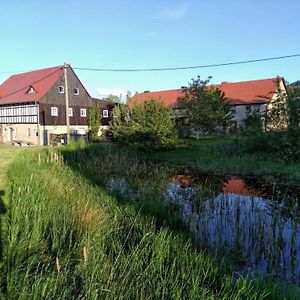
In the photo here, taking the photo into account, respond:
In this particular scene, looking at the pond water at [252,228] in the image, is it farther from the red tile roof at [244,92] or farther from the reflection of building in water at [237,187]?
the red tile roof at [244,92]

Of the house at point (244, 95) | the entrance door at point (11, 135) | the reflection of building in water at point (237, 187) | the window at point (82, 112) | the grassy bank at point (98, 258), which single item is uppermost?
the house at point (244, 95)

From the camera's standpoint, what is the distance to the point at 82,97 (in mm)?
45000

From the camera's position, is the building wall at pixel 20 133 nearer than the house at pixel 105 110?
Yes

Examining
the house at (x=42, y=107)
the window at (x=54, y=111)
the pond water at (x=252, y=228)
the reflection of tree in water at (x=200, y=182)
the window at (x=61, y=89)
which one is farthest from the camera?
the window at (x=61, y=89)

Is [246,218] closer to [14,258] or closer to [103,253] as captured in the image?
[103,253]

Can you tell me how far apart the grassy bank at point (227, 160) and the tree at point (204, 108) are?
5.41 meters

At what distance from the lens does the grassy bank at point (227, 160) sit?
18297 mm

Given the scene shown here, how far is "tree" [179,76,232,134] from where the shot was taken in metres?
33.4

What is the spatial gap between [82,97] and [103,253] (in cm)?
4158

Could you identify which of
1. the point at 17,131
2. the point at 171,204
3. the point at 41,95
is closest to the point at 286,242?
the point at 171,204

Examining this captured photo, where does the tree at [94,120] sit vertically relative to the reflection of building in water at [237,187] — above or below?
above

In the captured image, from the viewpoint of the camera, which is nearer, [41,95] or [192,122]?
[192,122]

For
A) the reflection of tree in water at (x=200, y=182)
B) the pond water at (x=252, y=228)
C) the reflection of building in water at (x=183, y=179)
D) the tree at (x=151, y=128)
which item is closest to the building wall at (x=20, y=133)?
the tree at (x=151, y=128)

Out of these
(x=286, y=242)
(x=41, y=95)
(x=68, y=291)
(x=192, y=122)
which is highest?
(x=41, y=95)
